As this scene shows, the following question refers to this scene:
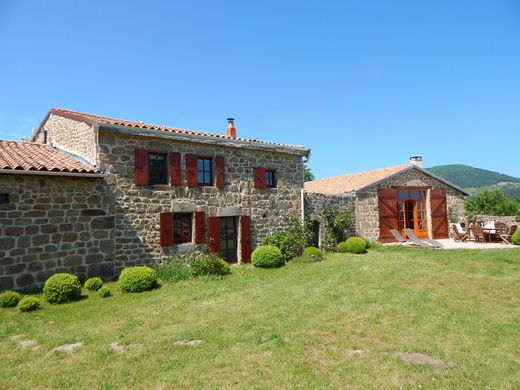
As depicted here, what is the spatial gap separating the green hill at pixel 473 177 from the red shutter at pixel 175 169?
345 ft

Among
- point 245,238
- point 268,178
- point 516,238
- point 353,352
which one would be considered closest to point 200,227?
point 245,238

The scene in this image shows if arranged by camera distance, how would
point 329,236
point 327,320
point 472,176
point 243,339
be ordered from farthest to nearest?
point 472,176 → point 329,236 → point 327,320 → point 243,339

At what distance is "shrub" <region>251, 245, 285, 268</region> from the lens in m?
11.2

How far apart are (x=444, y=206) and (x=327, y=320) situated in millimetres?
14699

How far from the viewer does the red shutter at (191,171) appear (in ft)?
35.6

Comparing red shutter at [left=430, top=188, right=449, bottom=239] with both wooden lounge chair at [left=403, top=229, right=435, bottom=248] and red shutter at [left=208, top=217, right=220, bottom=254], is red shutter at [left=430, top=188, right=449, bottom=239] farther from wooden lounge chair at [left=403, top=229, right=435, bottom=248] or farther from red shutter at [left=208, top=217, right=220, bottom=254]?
red shutter at [left=208, top=217, right=220, bottom=254]

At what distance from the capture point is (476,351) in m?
4.52

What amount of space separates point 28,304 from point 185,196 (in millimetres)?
5141

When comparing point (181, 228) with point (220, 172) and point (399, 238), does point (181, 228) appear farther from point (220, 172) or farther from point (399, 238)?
point (399, 238)

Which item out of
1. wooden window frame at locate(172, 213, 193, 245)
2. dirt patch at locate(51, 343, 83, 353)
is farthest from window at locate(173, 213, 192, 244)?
dirt patch at locate(51, 343, 83, 353)

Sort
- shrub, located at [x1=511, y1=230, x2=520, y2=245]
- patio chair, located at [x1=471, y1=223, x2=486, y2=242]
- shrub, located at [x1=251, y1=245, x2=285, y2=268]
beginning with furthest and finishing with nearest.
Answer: patio chair, located at [x1=471, y1=223, x2=486, y2=242] → shrub, located at [x1=511, y1=230, x2=520, y2=245] → shrub, located at [x1=251, y1=245, x2=285, y2=268]

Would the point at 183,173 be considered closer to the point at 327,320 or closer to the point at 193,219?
the point at 193,219

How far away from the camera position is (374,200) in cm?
1591

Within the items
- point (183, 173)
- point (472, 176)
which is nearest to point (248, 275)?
point (183, 173)
